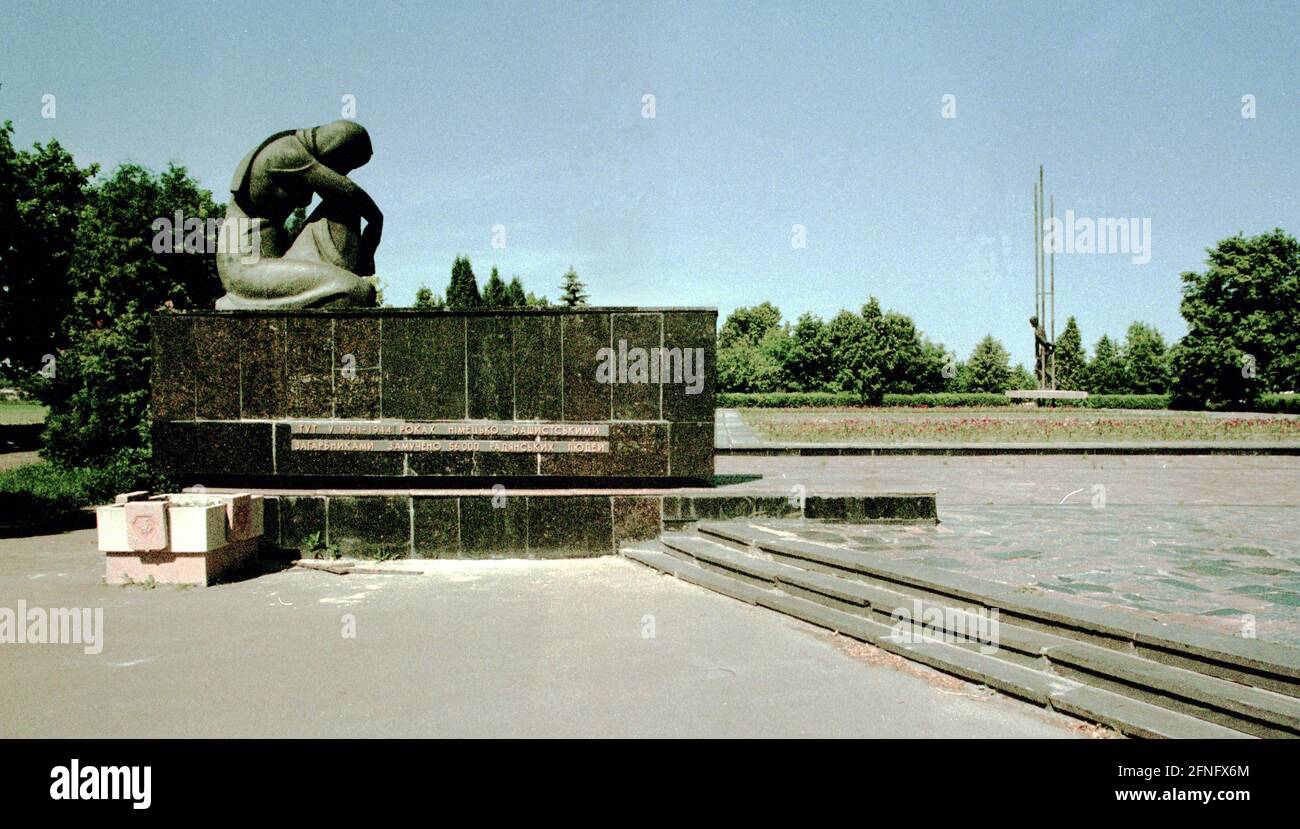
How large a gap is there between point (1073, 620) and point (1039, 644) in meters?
0.28

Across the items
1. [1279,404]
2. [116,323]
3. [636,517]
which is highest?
[116,323]

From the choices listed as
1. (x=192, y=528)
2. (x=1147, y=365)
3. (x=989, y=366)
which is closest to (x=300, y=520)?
(x=192, y=528)

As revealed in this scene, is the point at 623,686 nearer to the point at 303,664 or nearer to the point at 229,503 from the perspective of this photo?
the point at 303,664

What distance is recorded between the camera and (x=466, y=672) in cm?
526

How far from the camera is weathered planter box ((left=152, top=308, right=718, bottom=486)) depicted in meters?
9.46

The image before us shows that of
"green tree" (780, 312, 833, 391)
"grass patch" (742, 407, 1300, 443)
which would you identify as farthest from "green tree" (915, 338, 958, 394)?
"grass patch" (742, 407, 1300, 443)

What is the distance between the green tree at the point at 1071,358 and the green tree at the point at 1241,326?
1112 inches

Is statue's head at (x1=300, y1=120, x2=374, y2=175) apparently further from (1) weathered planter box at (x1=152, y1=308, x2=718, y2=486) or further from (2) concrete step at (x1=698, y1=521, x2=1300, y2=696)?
(2) concrete step at (x1=698, y1=521, x2=1300, y2=696)

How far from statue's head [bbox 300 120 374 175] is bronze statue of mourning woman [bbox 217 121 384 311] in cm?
1

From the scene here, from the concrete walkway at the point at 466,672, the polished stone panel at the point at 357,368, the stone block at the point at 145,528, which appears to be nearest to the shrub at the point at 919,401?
the polished stone panel at the point at 357,368

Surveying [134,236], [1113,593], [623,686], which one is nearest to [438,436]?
[623,686]

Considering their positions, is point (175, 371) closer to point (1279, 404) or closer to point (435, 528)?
point (435, 528)
